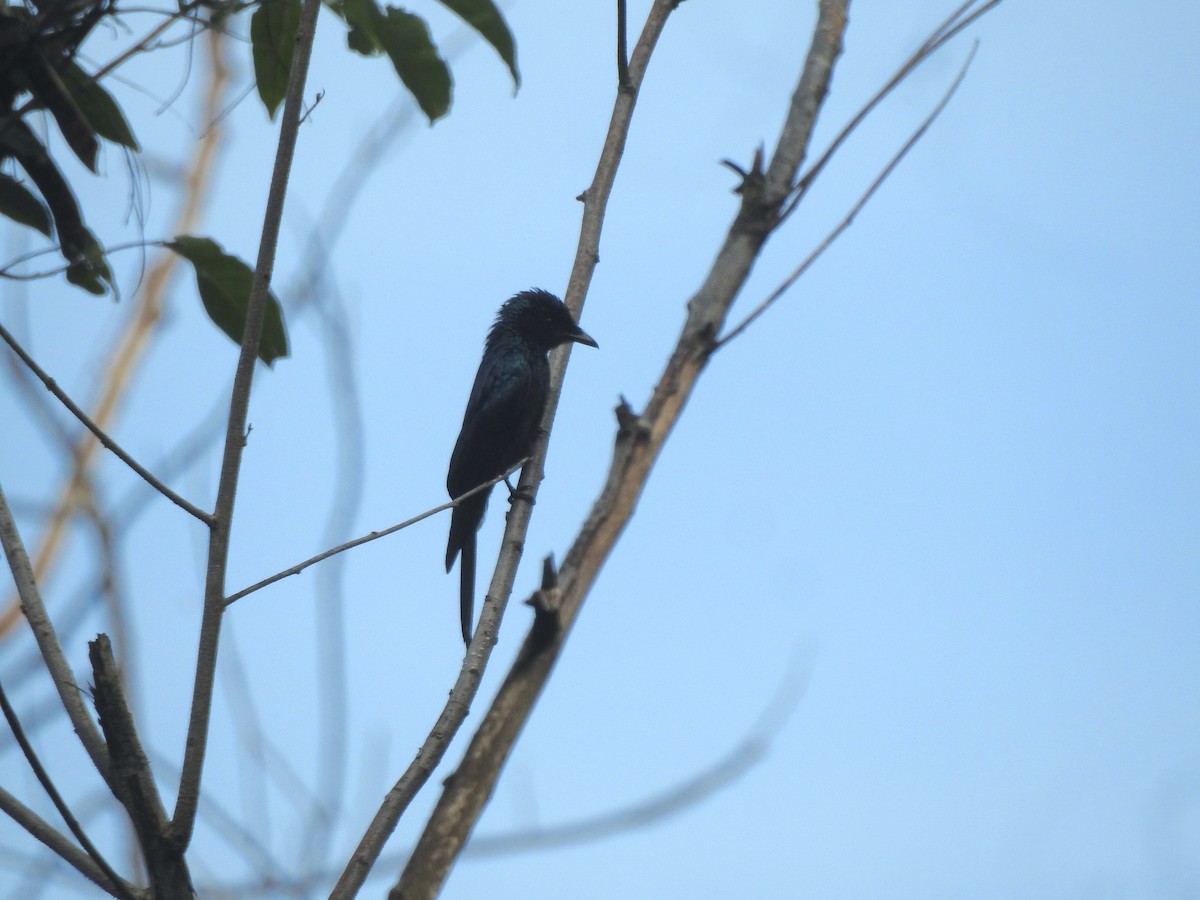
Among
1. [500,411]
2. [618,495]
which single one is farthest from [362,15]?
[500,411]

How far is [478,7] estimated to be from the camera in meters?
2.63

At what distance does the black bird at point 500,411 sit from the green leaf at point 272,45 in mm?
2816

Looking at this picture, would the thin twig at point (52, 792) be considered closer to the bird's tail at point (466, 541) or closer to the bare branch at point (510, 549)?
the bare branch at point (510, 549)

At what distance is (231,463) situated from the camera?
2.15 metres

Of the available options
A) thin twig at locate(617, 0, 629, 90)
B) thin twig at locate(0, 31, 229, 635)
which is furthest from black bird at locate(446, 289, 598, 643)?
thin twig at locate(617, 0, 629, 90)

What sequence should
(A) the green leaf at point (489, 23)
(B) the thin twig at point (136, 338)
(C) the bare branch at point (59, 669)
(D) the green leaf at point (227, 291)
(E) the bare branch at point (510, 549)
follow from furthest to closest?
(B) the thin twig at point (136, 338)
(D) the green leaf at point (227, 291)
(A) the green leaf at point (489, 23)
(C) the bare branch at point (59, 669)
(E) the bare branch at point (510, 549)

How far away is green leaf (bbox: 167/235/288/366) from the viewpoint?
9.13ft

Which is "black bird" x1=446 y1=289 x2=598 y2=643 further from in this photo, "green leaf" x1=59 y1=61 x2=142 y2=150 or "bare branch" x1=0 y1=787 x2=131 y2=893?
"bare branch" x1=0 y1=787 x2=131 y2=893

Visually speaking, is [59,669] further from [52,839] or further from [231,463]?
[231,463]

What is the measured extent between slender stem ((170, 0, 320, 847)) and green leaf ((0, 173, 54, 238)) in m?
0.88

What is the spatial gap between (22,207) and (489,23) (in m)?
1.13

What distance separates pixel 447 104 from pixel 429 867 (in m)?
1.85

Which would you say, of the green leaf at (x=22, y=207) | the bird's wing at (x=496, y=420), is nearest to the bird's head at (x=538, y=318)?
the bird's wing at (x=496, y=420)

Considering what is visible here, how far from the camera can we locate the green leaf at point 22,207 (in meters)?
2.71
